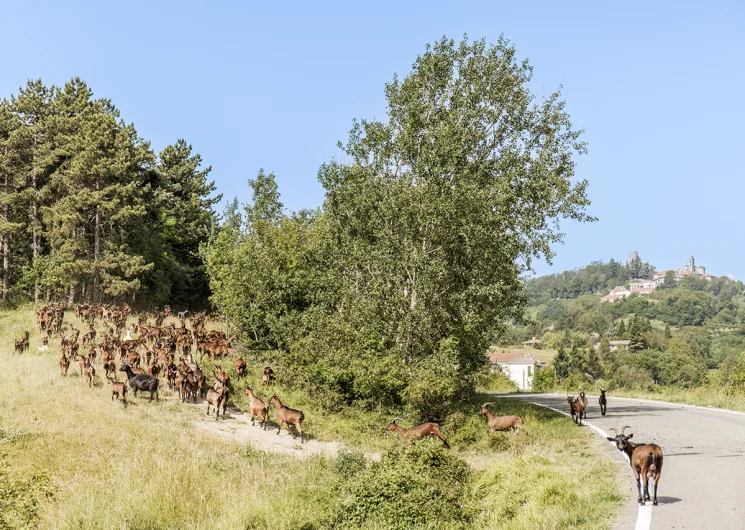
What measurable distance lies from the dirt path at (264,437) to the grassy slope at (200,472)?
69 cm

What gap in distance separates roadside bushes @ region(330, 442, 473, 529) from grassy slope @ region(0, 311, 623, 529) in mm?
319

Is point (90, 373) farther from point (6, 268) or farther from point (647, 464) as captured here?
point (6, 268)

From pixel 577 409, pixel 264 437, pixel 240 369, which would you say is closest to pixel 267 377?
pixel 240 369

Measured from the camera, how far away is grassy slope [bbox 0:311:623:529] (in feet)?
37.0

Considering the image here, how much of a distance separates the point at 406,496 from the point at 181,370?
14116 millimetres

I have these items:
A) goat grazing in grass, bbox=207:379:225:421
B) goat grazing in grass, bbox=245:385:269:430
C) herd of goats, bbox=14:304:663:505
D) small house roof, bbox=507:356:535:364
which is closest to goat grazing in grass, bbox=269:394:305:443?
herd of goats, bbox=14:304:663:505

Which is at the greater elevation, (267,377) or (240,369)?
(240,369)

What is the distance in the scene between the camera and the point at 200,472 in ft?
45.4

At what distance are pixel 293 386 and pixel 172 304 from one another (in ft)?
122

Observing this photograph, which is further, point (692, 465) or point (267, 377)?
point (267, 377)

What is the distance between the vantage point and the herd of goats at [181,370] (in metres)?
12.0

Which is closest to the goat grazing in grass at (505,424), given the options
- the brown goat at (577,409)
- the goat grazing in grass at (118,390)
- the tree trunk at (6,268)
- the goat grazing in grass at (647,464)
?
the brown goat at (577,409)

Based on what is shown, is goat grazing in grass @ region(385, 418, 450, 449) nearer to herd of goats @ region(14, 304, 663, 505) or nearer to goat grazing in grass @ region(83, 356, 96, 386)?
herd of goats @ region(14, 304, 663, 505)

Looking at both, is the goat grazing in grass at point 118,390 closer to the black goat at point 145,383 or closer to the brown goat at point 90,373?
the black goat at point 145,383
